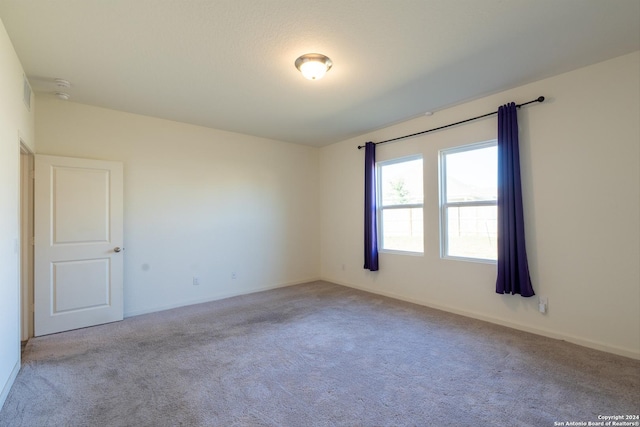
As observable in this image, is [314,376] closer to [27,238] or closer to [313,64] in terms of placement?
[313,64]

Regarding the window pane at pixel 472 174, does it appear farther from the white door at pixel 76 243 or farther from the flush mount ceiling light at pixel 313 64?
the white door at pixel 76 243

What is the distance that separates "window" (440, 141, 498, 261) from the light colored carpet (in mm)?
935

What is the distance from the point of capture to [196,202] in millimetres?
4680

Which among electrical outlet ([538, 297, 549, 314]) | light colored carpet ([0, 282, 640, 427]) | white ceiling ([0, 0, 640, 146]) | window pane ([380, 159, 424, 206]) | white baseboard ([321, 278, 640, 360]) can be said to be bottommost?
light colored carpet ([0, 282, 640, 427])

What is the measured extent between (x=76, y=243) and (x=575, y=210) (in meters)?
5.58

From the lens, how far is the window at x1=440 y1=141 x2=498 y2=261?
12.2 feet

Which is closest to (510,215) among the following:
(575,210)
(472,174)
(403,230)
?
(575,210)

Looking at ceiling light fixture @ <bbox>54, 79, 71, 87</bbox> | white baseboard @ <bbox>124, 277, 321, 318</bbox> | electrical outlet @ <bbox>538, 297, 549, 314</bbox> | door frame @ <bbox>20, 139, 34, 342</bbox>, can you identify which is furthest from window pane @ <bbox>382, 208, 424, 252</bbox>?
door frame @ <bbox>20, 139, 34, 342</bbox>

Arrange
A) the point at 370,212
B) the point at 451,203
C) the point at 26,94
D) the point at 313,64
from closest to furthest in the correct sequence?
the point at 313,64
the point at 26,94
the point at 451,203
the point at 370,212

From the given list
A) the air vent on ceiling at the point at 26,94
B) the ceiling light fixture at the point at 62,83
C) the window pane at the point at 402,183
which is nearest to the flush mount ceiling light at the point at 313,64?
the window pane at the point at 402,183

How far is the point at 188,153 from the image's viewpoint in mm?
4617

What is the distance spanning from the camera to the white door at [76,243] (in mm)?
3443

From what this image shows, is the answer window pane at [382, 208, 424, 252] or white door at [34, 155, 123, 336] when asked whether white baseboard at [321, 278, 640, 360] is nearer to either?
window pane at [382, 208, 424, 252]

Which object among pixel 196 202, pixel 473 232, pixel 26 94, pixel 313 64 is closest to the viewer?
pixel 313 64
